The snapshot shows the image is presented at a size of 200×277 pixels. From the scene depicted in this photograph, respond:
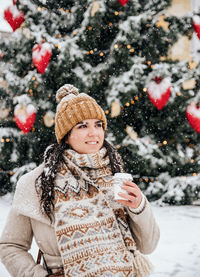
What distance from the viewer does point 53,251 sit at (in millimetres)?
1592

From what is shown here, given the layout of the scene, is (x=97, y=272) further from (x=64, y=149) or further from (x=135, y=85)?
(x=135, y=85)

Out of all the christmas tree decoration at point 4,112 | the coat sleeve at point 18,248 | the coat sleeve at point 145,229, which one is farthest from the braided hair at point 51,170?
the christmas tree decoration at point 4,112

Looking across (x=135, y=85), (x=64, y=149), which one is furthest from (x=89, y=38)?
(x=64, y=149)

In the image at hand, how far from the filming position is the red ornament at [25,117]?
4668 millimetres

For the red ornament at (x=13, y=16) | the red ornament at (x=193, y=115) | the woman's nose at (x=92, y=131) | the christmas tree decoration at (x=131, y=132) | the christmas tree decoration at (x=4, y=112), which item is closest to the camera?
the woman's nose at (x=92, y=131)

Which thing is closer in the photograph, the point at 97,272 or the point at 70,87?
the point at 97,272

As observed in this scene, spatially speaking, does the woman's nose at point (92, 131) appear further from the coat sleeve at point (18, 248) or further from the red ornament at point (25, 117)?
the red ornament at point (25, 117)

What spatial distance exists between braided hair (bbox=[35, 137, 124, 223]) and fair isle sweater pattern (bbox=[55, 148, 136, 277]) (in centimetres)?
4

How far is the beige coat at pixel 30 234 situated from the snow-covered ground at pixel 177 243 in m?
1.82

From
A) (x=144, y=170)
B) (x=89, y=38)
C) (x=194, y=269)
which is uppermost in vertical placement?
(x=89, y=38)

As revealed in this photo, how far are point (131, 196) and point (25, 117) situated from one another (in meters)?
3.56

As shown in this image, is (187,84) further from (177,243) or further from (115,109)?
(177,243)

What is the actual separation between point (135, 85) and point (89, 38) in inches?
43.9

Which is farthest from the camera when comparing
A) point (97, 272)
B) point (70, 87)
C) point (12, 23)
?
point (12, 23)
